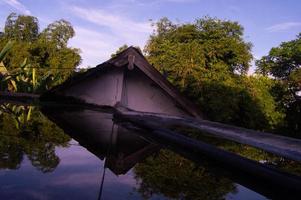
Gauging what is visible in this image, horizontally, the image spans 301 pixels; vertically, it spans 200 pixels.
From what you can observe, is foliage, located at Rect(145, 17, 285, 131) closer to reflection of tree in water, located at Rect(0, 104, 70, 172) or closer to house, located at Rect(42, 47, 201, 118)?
house, located at Rect(42, 47, 201, 118)

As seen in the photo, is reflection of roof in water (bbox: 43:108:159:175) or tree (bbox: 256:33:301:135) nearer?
reflection of roof in water (bbox: 43:108:159:175)

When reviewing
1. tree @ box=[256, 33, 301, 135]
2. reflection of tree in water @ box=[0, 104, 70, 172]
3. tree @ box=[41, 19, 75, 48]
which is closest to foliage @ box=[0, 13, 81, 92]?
tree @ box=[41, 19, 75, 48]

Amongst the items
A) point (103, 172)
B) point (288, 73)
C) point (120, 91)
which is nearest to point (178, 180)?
point (103, 172)

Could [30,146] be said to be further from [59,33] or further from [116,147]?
[59,33]

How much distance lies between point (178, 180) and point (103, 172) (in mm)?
256

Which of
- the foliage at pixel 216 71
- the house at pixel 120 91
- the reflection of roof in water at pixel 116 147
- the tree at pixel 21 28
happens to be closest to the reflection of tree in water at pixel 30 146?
the reflection of roof in water at pixel 116 147

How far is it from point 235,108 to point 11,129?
2087 cm

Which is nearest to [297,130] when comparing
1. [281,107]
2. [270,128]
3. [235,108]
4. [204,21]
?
[281,107]

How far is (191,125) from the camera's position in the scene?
2.50m

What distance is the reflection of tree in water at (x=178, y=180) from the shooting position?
99 cm

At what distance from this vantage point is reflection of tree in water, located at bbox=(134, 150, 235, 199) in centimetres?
99

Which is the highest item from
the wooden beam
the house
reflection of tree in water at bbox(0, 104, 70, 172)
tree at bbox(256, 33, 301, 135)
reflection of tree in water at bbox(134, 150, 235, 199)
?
tree at bbox(256, 33, 301, 135)

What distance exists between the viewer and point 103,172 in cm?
120

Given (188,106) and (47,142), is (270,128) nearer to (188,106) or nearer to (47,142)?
(188,106)
